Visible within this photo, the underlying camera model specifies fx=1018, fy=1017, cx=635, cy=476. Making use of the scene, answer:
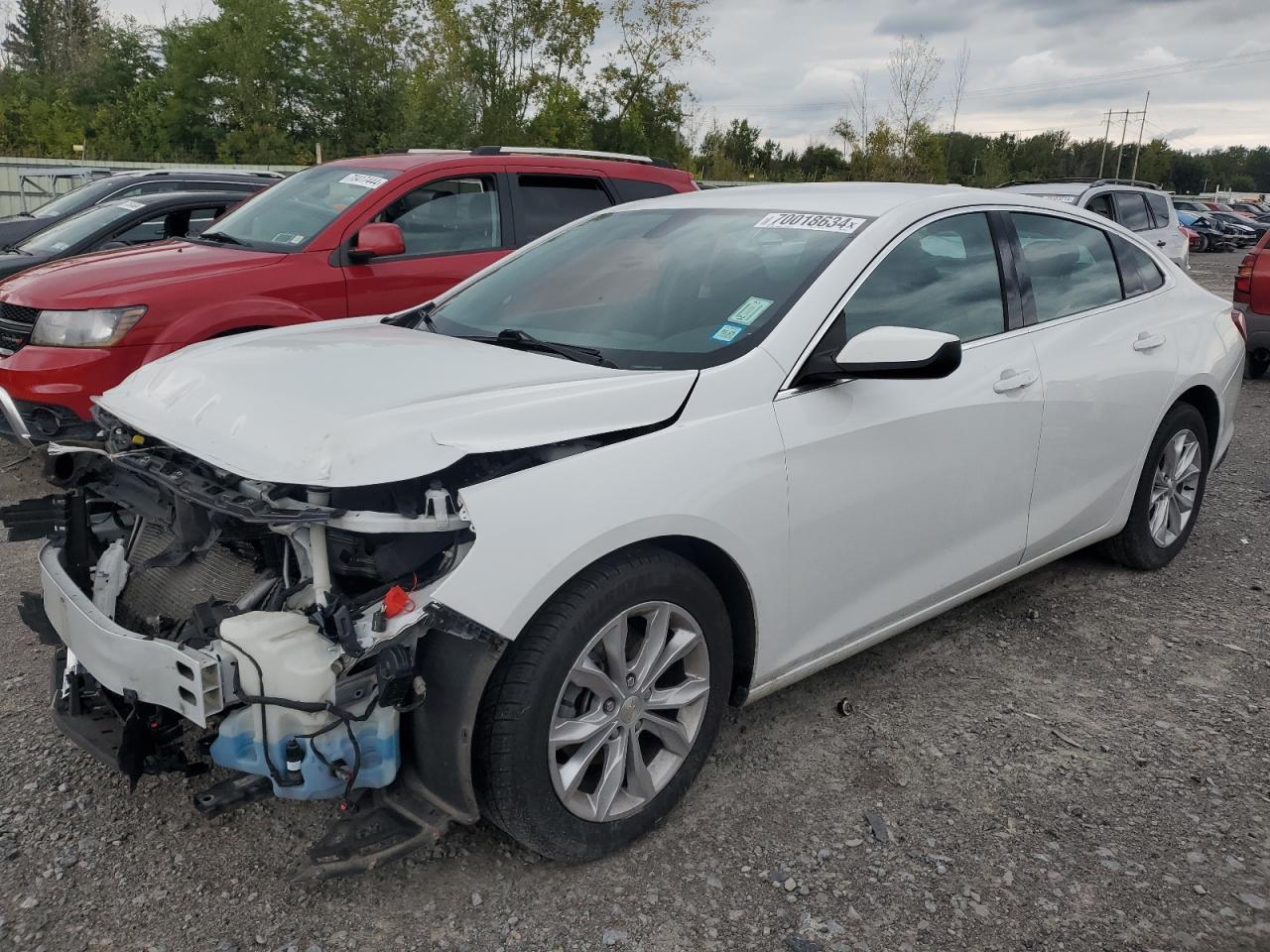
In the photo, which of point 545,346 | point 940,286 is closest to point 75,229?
point 545,346

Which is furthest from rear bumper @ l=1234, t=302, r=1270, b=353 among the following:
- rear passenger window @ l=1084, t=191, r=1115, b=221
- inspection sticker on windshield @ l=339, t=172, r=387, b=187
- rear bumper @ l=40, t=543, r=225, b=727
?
rear bumper @ l=40, t=543, r=225, b=727

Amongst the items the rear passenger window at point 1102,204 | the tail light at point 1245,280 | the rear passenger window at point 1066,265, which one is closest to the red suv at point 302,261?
the rear passenger window at point 1066,265

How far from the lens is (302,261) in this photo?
5605 millimetres

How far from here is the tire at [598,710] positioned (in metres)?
2.31

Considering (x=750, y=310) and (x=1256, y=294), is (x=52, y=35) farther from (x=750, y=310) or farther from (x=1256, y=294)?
(x=750, y=310)

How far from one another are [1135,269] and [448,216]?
12.6ft

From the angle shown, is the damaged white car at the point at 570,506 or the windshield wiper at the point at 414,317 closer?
the damaged white car at the point at 570,506

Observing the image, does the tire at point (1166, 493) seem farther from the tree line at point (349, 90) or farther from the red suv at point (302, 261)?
the tree line at point (349, 90)

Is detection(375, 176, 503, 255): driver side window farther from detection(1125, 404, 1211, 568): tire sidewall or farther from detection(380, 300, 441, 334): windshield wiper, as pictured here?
detection(1125, 404, 1211, 568): tire sidewall

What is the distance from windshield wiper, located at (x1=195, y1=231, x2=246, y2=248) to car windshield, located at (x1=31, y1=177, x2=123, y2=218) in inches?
189

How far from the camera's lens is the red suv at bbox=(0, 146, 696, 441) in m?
5.06

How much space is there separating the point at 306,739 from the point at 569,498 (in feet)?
2.55

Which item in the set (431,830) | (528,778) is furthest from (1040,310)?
(431,830)

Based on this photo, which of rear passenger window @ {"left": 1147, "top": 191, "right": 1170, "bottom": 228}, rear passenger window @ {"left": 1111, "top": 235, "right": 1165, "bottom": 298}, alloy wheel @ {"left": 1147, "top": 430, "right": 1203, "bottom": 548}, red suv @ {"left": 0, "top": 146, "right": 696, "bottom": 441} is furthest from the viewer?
rear passenger window @ {"left": 1147, "top": 191, "right": 1170, "bottom": 228}
